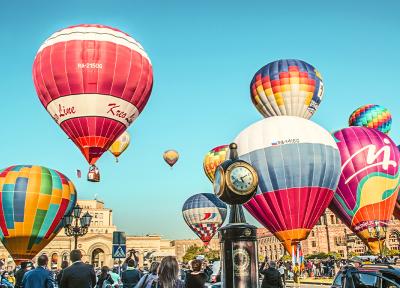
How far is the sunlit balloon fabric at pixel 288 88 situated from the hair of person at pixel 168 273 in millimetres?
25761

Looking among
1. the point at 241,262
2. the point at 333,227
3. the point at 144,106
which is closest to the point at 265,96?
the point at 144,106

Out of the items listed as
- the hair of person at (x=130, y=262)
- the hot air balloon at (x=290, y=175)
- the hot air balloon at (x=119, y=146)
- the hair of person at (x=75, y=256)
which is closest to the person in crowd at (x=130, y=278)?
the hair of person at (x=130, y=262)

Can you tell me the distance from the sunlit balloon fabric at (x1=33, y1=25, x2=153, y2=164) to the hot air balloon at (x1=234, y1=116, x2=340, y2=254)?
22.1 feet

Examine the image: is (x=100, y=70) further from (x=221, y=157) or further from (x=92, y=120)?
(x=221, y=157)

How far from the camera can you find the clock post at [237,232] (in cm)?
967

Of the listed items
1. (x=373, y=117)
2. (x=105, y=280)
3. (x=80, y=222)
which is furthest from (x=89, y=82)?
(x=373, y=117)

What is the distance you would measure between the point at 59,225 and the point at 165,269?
25986mm

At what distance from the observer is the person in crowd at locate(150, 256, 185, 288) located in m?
5.70

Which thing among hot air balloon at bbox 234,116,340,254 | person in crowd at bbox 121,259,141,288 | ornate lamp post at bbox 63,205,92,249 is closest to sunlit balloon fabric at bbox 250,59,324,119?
hot air balloon at bbox 234,116,340,254

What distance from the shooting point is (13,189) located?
28.2 metres

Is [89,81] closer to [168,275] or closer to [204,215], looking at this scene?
[168,275]

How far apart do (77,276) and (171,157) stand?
47.7 metres

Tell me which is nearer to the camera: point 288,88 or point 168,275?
point 168,275

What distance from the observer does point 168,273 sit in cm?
571
